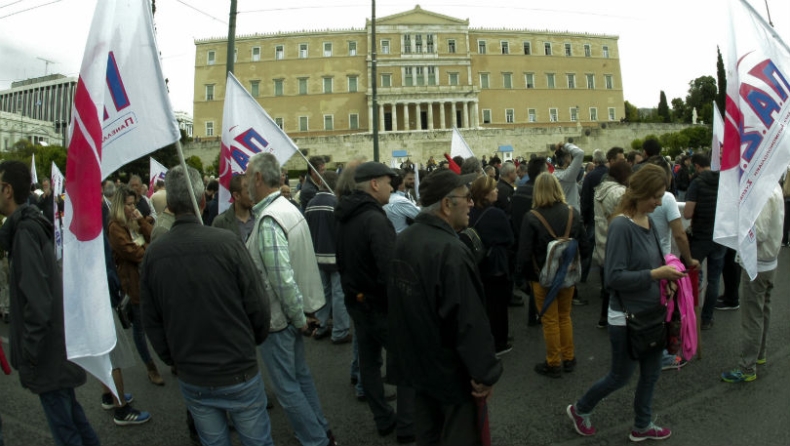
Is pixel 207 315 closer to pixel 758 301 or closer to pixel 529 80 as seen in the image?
pixel 758 301

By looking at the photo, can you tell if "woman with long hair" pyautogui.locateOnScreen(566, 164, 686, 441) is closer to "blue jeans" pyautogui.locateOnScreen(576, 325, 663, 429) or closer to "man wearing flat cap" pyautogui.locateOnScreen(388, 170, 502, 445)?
"blue jeans" pyautogui.locateOnScreen(576, 325, 663, 429)

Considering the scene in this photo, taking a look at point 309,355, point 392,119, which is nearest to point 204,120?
point 392,119

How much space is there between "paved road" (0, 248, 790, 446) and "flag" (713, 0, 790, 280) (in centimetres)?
110

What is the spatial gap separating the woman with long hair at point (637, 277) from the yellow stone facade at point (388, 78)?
202 feet

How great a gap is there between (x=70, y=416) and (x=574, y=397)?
3.54m

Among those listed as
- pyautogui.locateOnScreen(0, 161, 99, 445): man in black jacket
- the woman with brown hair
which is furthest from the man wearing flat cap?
the woman with brown hair

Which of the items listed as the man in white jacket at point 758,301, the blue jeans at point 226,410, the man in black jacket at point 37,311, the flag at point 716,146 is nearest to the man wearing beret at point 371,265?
the blue jeans at point 226,410

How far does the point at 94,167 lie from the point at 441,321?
5.84ft

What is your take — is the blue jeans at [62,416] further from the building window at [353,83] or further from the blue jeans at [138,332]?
the building window at [353,83]

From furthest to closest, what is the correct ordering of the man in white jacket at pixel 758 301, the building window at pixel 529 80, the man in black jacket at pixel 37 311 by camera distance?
the building window at pixel 529 80, the man in white jacket at pixel 758 301, the man in black jacket at pixel 37 311

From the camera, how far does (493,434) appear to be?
3.91 metres

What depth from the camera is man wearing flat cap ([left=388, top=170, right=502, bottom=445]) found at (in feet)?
8.30

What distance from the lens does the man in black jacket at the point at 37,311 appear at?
2.98 meters

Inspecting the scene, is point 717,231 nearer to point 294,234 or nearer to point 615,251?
point 615,251
